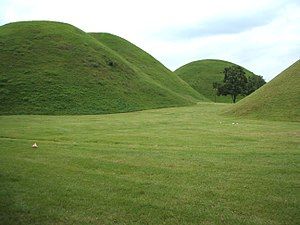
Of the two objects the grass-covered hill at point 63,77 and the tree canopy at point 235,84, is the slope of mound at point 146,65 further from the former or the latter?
the grass-covered hill at point 63,77

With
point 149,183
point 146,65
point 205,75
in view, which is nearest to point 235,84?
point 146,65

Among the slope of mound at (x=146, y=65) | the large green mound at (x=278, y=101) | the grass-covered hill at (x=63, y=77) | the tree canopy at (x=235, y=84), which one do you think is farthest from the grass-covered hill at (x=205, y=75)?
the large green mound at (x=278, y=101)

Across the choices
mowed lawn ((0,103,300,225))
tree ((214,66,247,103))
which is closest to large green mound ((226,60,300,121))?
mowed lawn ((0,103,300,225))

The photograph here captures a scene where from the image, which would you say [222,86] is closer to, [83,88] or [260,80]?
[260,80]

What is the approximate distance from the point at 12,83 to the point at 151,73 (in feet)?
129

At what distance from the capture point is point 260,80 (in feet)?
315

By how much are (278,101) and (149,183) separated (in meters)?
34.3

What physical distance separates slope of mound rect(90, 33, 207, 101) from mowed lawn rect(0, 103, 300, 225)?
65283 millimetres

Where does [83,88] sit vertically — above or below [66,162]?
above

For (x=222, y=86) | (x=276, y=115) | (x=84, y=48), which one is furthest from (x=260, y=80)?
(x=276, y=115)

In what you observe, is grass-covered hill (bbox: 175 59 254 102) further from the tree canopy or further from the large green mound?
the large green mound

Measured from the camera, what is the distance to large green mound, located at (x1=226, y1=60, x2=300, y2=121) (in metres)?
39.0

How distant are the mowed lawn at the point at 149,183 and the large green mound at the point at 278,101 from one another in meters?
19.7

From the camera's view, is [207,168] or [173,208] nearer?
[173,208]
